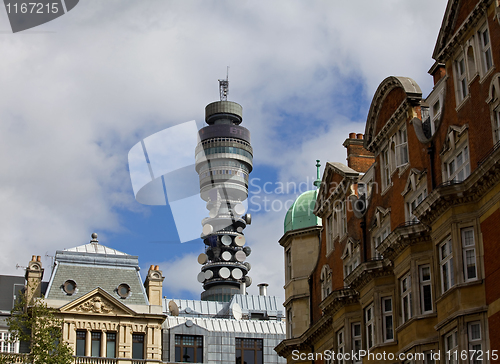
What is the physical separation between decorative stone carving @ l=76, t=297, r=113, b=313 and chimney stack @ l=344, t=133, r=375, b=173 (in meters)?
26.8

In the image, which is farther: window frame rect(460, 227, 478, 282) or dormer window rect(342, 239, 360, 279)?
dormer window rect(342, 239, 360, 279)

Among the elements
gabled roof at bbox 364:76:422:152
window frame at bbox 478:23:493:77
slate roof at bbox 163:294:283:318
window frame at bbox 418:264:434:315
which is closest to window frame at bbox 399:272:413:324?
window frame at bbox 418:264:434:315

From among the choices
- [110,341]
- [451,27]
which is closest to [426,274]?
[451,27]

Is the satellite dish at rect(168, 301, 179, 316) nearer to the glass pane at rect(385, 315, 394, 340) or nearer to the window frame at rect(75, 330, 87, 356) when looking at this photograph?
the window frame at rect(75, 330, 87, 356)

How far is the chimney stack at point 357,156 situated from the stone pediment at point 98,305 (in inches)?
1028

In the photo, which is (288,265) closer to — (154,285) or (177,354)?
(154,285)

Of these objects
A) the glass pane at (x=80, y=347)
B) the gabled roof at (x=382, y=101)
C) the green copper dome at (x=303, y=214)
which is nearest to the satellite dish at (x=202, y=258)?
the glass pane at (x=80, y=347)

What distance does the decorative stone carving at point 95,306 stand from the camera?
232 feet

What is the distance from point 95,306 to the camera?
71.0 metres

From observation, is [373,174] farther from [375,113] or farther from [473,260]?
[473,260]

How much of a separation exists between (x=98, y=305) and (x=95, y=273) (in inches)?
158

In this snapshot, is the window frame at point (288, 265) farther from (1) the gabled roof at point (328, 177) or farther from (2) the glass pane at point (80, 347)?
(2) the glass pane at point (80, 347)

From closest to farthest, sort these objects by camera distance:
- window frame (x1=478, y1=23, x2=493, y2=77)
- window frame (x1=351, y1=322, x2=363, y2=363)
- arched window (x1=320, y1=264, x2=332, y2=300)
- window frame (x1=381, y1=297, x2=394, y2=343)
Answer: window frame (x1=478, y1=23, x2=493, y2=77) < window frame (x1=381, y1=297, x2=394, y2=343) < window frame (x1=351, y1=322, x2=363, y2=363) < arched window (x1=320, y1=264, x2=332, y2=300)

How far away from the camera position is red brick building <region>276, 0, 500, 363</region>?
31875 millimetres
